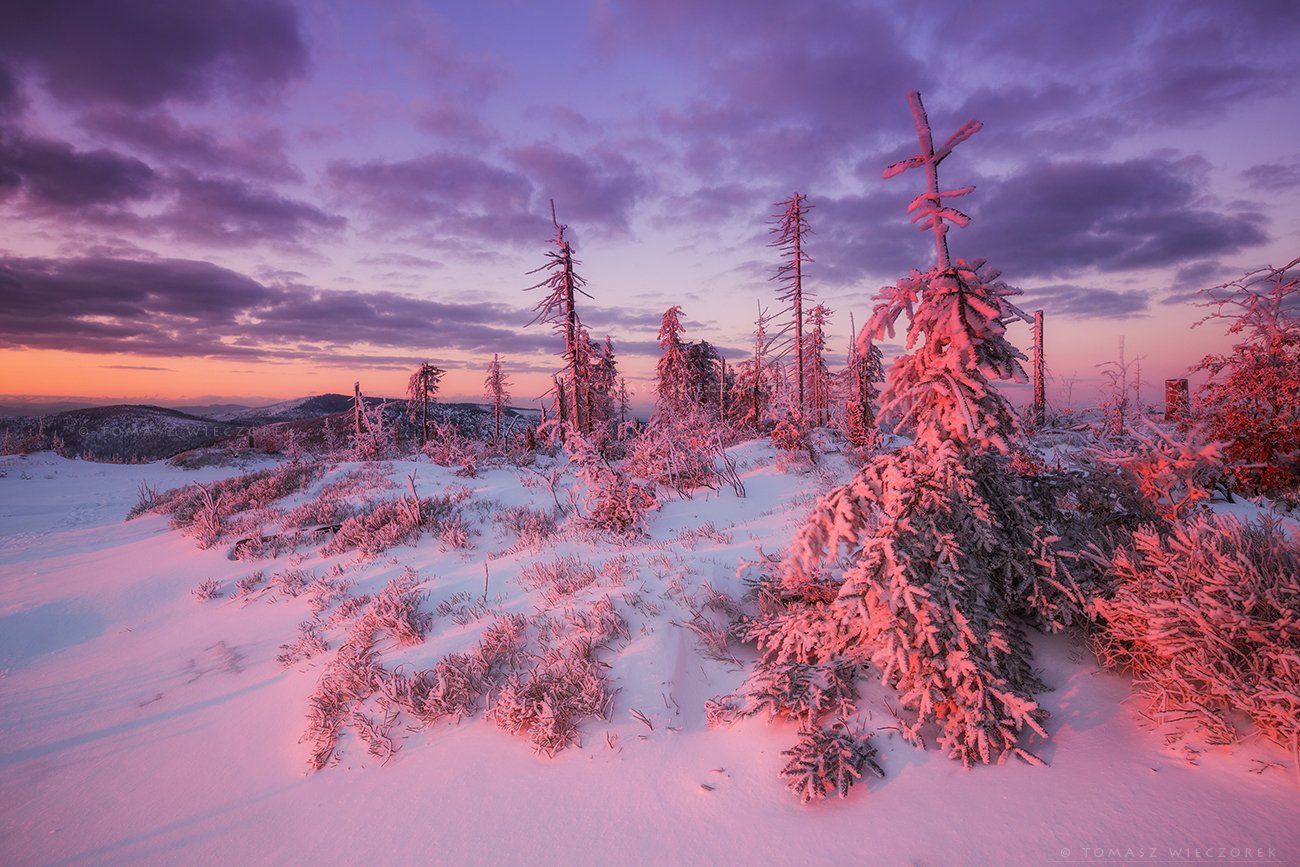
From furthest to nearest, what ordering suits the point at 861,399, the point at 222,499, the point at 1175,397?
the point at 861,399, the point at 1175,397, the point at 222,499

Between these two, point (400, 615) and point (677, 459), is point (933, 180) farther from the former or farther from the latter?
point (677, 459)

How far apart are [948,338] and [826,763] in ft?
8.72

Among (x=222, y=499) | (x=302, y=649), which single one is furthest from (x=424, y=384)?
(x=302, y=649)

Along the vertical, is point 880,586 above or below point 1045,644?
above

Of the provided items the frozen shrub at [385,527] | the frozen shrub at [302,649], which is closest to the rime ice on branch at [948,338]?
the frozen shrub at [302,649]

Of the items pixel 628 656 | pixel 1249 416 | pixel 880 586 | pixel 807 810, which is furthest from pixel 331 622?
pixel 1249 416

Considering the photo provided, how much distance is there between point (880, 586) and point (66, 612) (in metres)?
10.2

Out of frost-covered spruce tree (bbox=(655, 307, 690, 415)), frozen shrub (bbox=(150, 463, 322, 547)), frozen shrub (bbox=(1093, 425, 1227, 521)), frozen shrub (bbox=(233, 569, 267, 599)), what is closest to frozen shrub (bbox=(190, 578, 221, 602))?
frozen shrub (bbox=(233, 569, 267, 599))

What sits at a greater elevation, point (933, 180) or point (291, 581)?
point (933, 180)

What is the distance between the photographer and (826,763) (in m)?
2.88

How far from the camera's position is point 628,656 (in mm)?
4121

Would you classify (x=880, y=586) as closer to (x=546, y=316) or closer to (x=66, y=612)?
(x=66, y=612)

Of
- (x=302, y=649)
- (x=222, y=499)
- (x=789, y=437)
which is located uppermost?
(x=789, y=437)

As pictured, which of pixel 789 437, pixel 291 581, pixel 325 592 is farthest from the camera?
pixel 789 437
